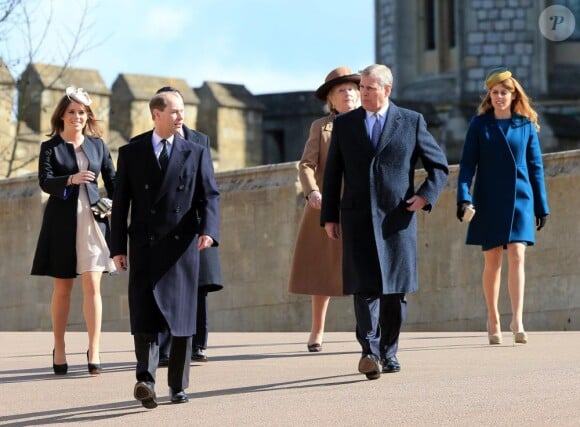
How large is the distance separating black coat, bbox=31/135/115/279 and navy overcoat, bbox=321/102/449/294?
5.03 feet

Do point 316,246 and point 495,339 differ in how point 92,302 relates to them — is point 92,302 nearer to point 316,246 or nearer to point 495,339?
point 316,246

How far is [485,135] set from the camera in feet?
38.2

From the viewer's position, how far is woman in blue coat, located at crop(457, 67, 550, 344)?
11.6m

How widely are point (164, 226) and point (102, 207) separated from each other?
192cm

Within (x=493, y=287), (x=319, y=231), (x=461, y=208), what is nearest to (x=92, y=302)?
(x=319, y=231)

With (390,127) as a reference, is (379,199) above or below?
below

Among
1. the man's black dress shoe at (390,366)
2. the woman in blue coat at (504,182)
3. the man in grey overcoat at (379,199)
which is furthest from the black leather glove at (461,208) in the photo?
the man's black dress shoe at (390,366)

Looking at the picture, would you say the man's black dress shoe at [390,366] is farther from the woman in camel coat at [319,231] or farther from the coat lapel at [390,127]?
the woman in camel coat at [319,231]

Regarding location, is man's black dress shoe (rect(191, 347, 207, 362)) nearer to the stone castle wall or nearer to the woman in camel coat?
the woman in camel coat

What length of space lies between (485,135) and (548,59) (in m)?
28.3

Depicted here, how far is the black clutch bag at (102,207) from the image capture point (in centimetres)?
1047

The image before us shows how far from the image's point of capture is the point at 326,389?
9.00 meters

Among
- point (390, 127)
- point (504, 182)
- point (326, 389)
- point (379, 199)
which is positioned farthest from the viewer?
point (504, 182)

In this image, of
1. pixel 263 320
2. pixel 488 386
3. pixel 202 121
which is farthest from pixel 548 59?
pixel 488 386
